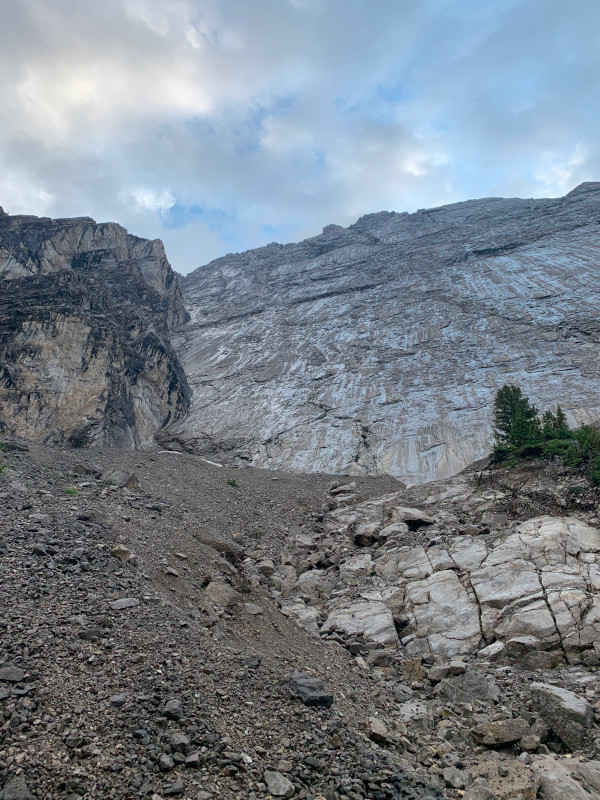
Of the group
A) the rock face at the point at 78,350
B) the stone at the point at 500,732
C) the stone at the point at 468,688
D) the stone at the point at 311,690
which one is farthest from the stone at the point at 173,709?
the rock face at the point at 78,350

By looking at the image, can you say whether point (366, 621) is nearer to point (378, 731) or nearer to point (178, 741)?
point (378, 731)

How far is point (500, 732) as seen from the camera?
740cm

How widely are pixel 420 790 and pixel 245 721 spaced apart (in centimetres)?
229

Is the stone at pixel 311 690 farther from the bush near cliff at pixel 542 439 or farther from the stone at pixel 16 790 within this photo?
the bush near cliff at pixel 542 439

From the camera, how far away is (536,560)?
12547mm

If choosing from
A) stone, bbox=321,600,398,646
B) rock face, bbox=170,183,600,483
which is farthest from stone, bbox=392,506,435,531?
rock face, bbox=170,183,600,483

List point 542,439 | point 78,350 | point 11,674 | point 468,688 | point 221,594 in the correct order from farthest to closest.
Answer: point 78,350 < point 542,439 < point 221,594 < point 468,688 < point 11,674

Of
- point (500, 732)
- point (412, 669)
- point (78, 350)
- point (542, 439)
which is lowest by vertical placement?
point (412, 669)

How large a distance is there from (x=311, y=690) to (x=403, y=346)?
126 ft

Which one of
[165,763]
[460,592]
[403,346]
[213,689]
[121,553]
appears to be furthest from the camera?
[403,346]

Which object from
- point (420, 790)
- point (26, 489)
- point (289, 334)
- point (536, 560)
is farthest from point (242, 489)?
point (289, 334)

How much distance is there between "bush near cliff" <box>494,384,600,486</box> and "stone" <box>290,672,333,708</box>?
1253 cm

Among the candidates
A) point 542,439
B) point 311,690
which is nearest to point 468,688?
point 311,690

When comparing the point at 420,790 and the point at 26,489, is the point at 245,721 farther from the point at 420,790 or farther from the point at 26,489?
the point at 26,489
